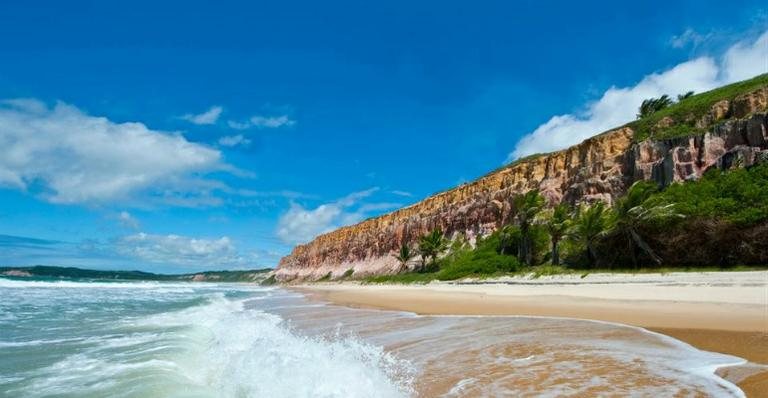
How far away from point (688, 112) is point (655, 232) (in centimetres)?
1839

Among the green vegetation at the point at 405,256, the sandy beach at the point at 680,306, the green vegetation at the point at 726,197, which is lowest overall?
the sandy beach at the point at 680,306

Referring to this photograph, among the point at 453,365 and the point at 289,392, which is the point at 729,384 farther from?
the point at 289,392

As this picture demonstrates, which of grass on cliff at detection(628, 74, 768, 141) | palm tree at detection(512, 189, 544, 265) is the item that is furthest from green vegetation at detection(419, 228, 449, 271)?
grass on cliff at detection(628, 74, 768, 141)

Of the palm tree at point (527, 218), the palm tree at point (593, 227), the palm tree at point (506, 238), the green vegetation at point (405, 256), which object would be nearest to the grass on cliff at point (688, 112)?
the palm tree at point (593, 227)

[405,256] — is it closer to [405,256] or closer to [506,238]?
[405,256]

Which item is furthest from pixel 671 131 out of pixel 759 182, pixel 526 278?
pixel 526 278

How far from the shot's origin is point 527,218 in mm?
35219

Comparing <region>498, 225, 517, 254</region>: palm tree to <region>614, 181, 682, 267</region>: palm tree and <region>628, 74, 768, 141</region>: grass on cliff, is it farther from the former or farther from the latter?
<region>628, 74, 768, 141</region>: grass on cliff

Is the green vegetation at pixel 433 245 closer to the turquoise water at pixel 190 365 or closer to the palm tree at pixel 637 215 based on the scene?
the palm tree at pixel 637 215

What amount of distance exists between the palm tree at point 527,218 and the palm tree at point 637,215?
800cm

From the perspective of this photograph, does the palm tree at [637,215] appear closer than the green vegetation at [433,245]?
Yes

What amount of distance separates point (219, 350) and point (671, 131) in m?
37.8

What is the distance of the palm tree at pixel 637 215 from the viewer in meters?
25.0

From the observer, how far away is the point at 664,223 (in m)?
24.7
